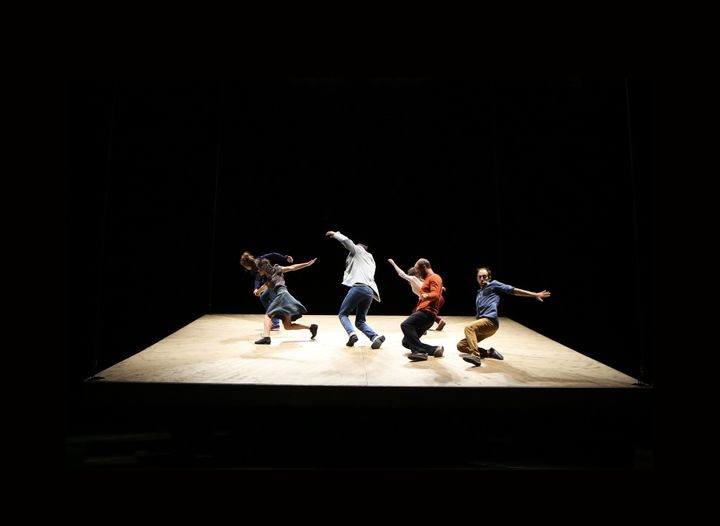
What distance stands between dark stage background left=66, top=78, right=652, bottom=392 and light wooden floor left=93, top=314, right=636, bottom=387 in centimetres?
31

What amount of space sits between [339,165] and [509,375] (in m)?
4.26

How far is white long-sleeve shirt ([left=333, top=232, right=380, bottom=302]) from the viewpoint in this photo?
5805 mm

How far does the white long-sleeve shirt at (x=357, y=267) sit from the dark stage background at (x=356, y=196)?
1.97 metres

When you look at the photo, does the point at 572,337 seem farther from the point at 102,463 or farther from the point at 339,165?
the point at 102,463

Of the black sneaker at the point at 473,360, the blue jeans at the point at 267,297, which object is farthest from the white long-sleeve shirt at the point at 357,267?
the black sneaker at the point at 473,360

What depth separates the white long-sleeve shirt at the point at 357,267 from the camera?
5805 millimetres

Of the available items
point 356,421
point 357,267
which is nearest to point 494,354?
point 357,267

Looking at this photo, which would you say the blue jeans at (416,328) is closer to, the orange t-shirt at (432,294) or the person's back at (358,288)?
the orange t-shirt at (432,294)

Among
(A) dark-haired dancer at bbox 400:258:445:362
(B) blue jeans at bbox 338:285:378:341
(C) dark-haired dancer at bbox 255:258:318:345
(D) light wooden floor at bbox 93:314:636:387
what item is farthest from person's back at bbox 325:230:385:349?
(A) dark-haired dancer at bbox 400:258:445:362

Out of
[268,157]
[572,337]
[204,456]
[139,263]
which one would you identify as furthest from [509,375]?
[268,157]

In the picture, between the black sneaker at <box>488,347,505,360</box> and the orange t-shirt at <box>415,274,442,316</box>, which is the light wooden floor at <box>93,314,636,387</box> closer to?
the black sneaker at <box>488,347,505,360</box>

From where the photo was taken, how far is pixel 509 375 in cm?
461

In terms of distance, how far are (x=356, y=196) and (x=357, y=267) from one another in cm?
216

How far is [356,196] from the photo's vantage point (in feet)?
25.4
